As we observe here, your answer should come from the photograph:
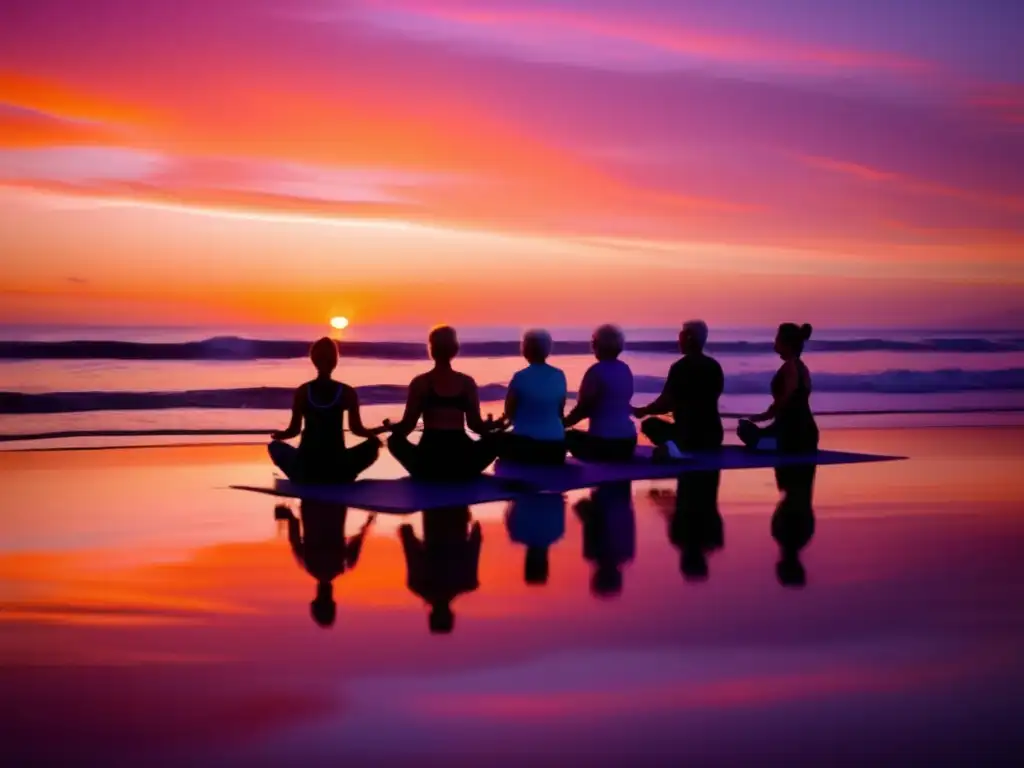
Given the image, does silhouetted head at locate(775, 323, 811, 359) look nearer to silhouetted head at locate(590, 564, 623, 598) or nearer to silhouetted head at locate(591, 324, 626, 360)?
silhouetted head at locate(591, 324, 626, 360)

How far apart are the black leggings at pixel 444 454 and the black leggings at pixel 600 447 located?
65.2 inches

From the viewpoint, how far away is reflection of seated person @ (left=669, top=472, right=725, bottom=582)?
21.0ft

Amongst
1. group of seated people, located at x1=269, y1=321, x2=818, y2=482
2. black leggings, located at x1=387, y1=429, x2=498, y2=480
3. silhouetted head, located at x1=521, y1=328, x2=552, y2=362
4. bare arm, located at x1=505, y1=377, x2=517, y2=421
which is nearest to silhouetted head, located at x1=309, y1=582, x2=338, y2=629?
group of seated people, located at x1=269, y1=321, x2=818, y2=482

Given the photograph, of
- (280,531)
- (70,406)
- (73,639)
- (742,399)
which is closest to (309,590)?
(73,639)

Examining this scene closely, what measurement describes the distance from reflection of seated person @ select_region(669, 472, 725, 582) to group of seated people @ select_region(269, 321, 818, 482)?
115 cm

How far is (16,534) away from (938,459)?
806 centimetres

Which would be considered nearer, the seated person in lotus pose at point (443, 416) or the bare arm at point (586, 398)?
the seated person in lotus pose at point (443, 416)

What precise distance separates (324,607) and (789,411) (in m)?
7.79

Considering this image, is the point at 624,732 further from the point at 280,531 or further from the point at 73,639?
the point at 280,531

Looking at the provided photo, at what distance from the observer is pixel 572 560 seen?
6.46m

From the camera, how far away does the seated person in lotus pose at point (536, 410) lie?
10648mm

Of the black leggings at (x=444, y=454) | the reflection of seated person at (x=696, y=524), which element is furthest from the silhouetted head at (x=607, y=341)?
the black leggings at (x=444, y=454)

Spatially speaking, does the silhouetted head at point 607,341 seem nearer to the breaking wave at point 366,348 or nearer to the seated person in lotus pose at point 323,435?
the seated person in lotus pose at point 323,435

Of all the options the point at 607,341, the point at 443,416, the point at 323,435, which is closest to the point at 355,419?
the point at 323,435
